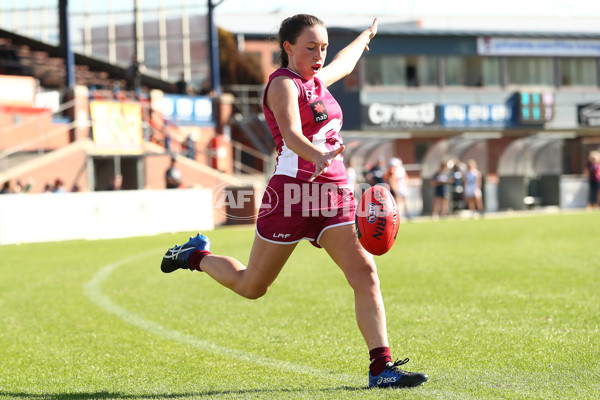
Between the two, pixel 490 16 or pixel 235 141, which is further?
pixel 490 16

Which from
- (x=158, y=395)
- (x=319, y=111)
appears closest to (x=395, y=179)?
(x=319, y=111)

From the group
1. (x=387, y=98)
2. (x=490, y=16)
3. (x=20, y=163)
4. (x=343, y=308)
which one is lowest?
(x=343, y=308)

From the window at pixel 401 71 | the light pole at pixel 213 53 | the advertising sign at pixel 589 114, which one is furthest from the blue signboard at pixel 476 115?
the light pole at pixel 213 53

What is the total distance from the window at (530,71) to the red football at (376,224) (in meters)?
38.3

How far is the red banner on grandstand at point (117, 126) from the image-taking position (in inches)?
1069

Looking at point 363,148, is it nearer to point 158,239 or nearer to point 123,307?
point 158,239

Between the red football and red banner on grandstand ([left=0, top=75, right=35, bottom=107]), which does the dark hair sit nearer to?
the red football

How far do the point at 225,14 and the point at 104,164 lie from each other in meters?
19.6

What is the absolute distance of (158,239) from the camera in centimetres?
1906

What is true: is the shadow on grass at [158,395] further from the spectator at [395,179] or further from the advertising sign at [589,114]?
the advertising sign at [589,114]

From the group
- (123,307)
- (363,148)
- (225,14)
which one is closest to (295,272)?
(123,307)

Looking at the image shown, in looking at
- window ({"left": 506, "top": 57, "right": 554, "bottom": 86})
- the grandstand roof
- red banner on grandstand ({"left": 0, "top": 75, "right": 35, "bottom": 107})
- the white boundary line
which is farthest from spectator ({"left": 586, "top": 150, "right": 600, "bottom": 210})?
the white boundary line

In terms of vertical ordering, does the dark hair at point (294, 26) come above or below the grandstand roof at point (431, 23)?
below

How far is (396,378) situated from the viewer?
4.58 m
